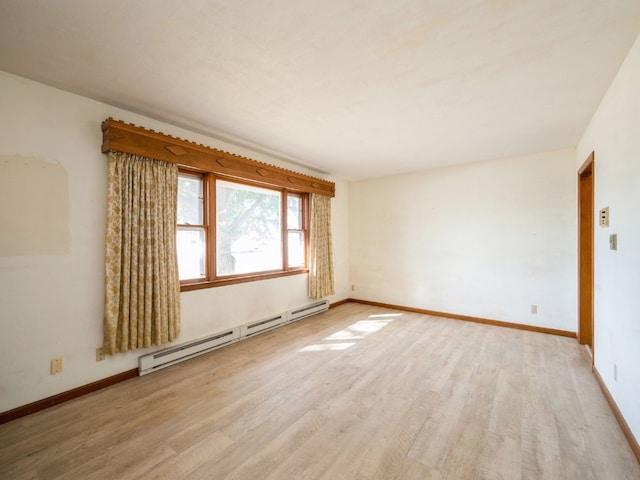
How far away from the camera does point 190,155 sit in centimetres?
309

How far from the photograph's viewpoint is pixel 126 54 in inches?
74.8

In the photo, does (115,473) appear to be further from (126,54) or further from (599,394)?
(599,394)

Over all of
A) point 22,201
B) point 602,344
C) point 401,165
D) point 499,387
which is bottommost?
point 499,387

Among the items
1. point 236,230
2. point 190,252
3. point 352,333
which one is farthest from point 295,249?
point 190,252

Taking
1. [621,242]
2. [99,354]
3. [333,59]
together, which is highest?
[333,59]

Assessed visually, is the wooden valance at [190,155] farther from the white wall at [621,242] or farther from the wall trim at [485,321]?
the white wall at [621,242]

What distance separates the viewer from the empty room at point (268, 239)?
5.53ft

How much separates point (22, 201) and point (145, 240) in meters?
0.88

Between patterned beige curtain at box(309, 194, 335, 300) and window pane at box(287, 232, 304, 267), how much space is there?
0.18 metres

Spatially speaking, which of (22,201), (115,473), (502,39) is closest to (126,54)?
(22,201)

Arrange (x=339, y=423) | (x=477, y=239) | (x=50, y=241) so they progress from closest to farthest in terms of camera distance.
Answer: (x=339, y=423) < (x=50, y=241) < (x=477, y=239)

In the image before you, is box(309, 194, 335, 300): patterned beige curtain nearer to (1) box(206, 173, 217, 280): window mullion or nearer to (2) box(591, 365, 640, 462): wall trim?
(1) box(206, 173, 217, 280): window mullion

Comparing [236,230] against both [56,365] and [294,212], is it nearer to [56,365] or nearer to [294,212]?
[294,212]

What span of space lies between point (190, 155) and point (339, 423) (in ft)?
9.58
